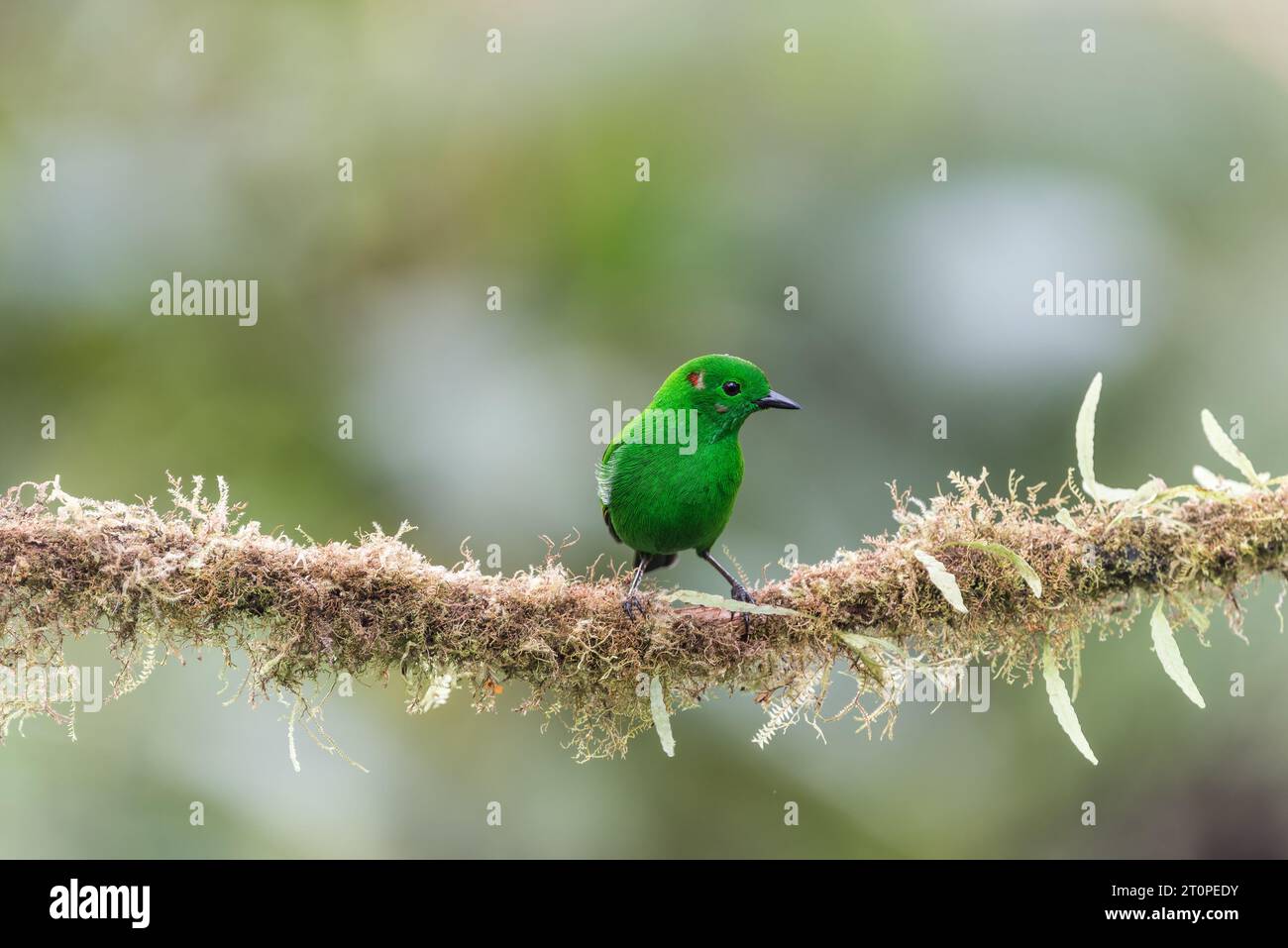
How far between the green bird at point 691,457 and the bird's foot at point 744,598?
10cm

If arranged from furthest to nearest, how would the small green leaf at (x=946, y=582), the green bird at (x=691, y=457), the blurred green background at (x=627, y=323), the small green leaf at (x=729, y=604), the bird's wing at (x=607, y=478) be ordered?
the blurred green background at (x=627, y=323)
the bird's wing at (x=607, y=478)
the green bird at (x=691, y=457)
the small green leaf at (x=729, y=604)
the small green leaf at (x=946, y=582)

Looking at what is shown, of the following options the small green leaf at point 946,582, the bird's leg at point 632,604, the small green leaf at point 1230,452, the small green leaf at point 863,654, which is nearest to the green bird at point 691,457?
the bird's leg at point 632,604

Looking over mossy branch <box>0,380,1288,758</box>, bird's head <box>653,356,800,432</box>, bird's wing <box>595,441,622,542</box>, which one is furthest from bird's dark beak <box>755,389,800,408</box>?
mossy branch <box>0,380,1288,758</box>

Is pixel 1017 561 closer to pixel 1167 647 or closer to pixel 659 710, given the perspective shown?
pixel 1167 647

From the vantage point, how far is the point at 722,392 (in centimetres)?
304

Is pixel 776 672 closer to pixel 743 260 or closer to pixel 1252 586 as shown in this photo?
pixel 1252 586

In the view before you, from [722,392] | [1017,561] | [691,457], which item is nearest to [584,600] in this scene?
[691,457]

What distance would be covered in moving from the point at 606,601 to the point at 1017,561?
93 centimetres

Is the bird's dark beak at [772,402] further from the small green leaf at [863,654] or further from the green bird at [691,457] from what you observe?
the small green leaf at [863,654]

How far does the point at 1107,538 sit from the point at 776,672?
797mm

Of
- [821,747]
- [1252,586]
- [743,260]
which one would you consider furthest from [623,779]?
[1252,586]

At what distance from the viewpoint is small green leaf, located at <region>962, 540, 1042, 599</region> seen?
248 centimetres

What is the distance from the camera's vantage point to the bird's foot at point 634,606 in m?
2.70

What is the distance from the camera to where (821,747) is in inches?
204
